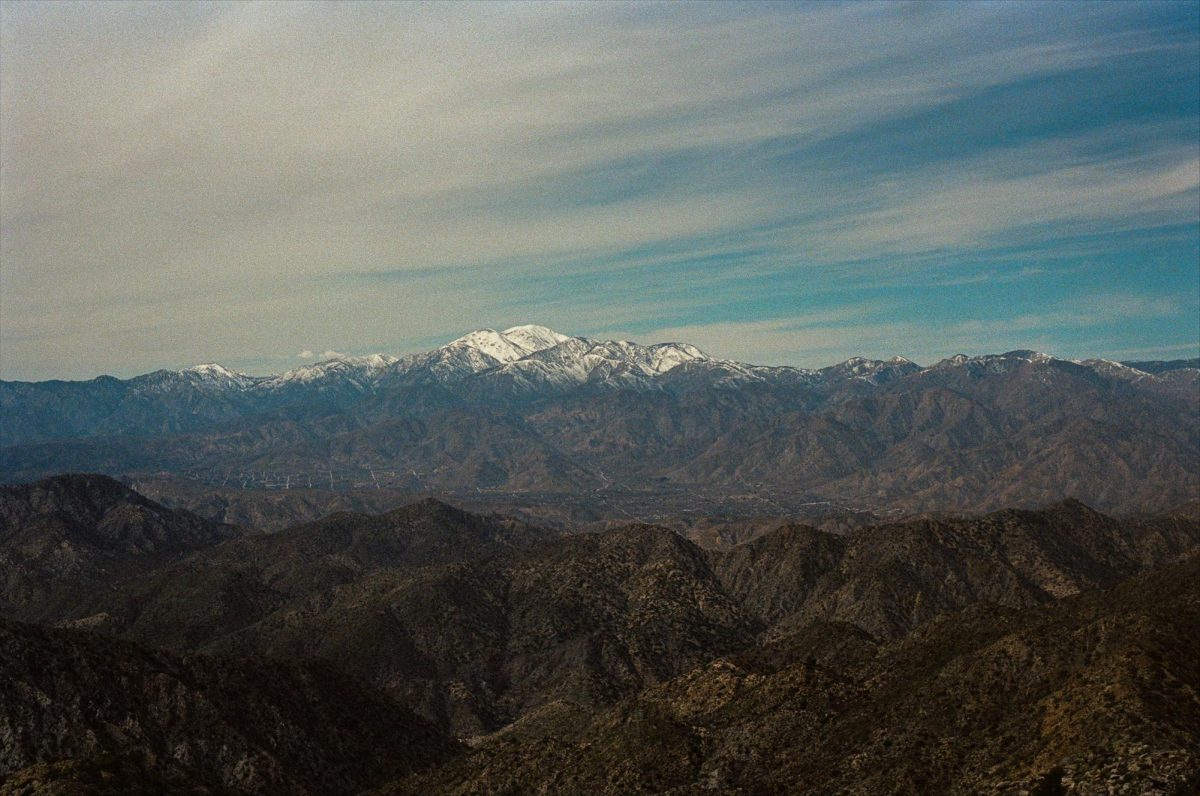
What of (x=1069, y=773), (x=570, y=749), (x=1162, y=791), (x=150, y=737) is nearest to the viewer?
(x=1162, y=791)

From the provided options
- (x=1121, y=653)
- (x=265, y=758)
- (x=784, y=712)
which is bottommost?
(x=265, y=758)

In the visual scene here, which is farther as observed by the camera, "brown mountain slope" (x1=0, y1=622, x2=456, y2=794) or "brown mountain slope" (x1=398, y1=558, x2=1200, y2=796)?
"brown mountain slope" (x1=0, y1=622, x2=456, y2=794)

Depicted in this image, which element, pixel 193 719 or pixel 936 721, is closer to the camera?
pixel 936 721

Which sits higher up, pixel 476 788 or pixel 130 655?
pixel 130 655

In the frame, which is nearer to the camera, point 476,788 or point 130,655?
point 476,788

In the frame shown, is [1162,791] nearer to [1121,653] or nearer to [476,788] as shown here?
[1121,653]

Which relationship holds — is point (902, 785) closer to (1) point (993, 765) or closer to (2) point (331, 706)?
(1) point (993, 765)

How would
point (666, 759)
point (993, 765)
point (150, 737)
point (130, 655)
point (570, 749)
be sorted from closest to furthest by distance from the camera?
point (993, 765) < point (666, 759) < point (570, 749) < point (150, 737) < point (130, 655)

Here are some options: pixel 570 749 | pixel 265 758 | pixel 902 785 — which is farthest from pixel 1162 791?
pixel 265 758

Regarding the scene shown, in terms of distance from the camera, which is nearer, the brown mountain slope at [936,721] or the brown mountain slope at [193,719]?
the brown mountain slope at [936,721]

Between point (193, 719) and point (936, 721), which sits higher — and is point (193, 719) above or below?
below
